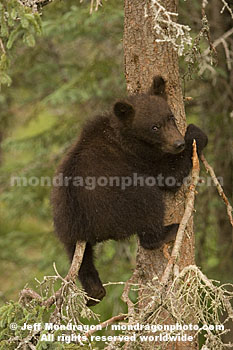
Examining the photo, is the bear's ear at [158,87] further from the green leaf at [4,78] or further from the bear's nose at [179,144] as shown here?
the green leaf at [4,78]

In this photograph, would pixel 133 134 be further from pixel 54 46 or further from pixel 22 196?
pixel 54 46

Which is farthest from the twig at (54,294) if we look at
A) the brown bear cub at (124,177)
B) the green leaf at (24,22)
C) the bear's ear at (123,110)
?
the green leaf at (24,22)

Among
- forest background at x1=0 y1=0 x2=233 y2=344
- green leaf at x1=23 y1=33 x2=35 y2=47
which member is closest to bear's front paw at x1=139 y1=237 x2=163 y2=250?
green leaf at x1=23 y1=33 x2=35 y2=47

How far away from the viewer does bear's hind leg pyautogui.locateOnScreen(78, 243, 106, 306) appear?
13.9ft

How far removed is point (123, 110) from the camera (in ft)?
14.1

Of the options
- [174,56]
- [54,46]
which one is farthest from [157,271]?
[54,46]

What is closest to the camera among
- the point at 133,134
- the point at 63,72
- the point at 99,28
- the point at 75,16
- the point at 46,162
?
the point at 133,134

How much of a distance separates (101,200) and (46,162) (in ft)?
12.3

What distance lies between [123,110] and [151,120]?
24cm

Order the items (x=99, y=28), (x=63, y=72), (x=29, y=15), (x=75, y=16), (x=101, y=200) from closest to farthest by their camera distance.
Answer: (x=29, y=15), (x=101, y=200), (x=75, y=16), (x=99, y=28), (x=63, y=72)

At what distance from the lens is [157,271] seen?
415 centimetres

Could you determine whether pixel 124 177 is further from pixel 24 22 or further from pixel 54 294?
pixel 24 22

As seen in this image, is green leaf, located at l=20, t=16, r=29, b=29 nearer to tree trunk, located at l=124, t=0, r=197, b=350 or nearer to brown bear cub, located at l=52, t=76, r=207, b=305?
tree trunk, located at l=124, t=0, r=197, b=350

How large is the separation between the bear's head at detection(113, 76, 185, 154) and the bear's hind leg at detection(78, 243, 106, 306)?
0.97 metres
